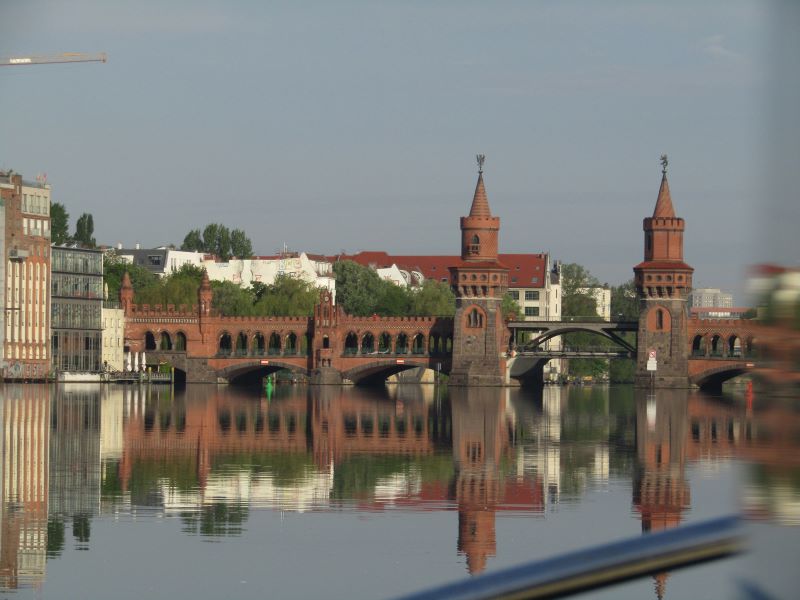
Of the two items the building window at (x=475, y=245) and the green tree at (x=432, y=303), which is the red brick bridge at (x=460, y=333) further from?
the green tree at (x=432, y=303)

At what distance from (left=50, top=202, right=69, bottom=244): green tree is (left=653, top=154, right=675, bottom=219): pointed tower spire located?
2064 inches

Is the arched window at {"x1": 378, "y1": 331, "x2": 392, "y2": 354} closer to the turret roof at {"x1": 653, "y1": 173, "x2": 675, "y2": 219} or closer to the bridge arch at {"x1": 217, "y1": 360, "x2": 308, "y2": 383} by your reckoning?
the bridge arch at {"x1": 217, "y1": 360, "x2": 308, "y2": 383}

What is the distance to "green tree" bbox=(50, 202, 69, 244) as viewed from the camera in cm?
12975

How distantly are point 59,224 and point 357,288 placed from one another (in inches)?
1060

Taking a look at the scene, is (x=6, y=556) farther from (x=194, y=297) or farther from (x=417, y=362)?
(x=194, y=297)

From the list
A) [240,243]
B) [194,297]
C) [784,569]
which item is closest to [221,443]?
[784,569]

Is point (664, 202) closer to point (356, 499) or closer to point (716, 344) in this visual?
point (716, 344)

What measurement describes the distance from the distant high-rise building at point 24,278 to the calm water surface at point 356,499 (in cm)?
3510

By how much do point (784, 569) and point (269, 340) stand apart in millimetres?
108870

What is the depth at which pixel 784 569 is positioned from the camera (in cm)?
149

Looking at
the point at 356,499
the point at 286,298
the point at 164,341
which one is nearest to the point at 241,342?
the point at 164,341

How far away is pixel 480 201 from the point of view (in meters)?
106

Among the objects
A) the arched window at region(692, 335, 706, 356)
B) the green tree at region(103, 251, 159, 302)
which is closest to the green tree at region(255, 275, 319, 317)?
the green tree at region(103, 251, 159, 302)

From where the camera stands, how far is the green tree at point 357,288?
423 ft
